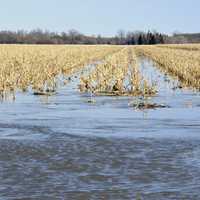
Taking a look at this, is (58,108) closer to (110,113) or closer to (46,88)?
(110,113)

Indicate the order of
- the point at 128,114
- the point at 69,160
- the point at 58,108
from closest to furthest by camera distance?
the point at 69,160
the point at 128,114
the point at 58,108

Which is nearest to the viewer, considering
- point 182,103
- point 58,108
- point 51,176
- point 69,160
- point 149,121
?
point 51,176

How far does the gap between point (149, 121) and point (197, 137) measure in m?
2.11

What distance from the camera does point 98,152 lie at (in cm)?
848

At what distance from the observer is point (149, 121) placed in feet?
38.6

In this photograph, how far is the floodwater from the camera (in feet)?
21.2

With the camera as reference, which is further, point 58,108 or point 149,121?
point 58,108

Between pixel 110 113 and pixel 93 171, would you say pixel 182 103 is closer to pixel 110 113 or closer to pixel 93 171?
pixel 110 113

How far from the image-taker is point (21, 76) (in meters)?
20.4

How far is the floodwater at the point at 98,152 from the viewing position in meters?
6.46

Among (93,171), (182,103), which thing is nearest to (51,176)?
(93,171)

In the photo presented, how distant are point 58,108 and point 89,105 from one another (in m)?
0.94

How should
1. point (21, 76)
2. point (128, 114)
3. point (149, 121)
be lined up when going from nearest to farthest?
1. point (149, 121)
2. point (128, 114)
3. point (21, 76)

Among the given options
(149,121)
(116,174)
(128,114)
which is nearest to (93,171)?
(116,174)
